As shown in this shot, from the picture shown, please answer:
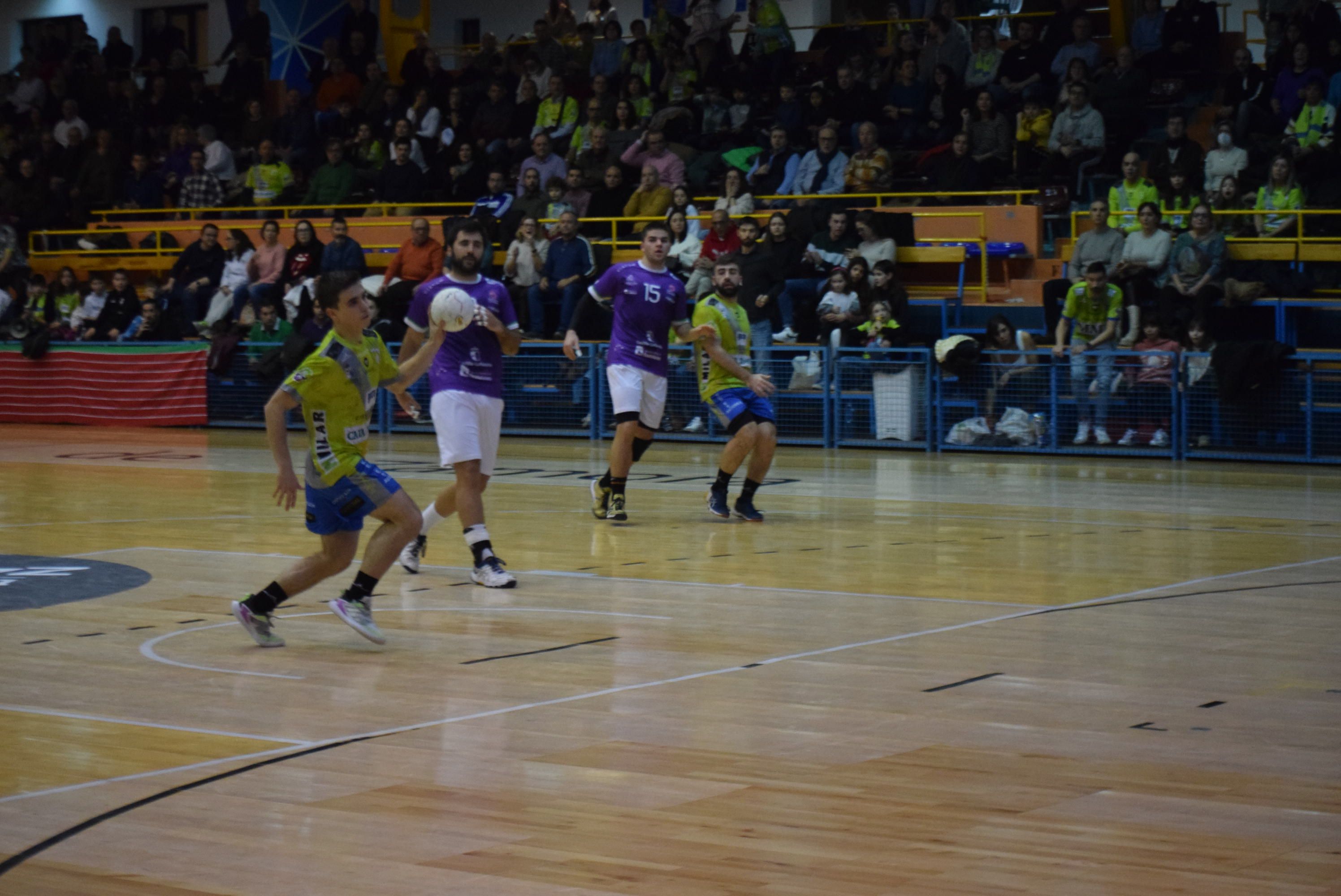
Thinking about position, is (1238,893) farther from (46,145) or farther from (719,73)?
(46,145)

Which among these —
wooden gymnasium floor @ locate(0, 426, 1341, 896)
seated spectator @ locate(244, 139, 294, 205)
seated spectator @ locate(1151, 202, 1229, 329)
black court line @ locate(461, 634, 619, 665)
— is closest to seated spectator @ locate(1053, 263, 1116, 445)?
seated spectator @ locate(1151, 202, 1229, 329)

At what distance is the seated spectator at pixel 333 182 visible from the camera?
26.6m

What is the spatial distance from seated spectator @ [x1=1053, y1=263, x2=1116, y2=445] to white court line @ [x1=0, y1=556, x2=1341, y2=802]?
7365 millimetres

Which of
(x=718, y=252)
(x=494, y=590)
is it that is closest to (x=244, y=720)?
(x=494, y=590)

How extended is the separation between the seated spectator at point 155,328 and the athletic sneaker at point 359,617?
55.7 ft

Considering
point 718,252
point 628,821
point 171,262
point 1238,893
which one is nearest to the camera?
point 1238,893

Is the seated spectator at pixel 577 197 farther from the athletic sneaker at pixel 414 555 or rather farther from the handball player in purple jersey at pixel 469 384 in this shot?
the athletic sneaker at pixel 414 555

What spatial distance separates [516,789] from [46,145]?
27553 mm

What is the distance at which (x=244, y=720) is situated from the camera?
20.8 feet

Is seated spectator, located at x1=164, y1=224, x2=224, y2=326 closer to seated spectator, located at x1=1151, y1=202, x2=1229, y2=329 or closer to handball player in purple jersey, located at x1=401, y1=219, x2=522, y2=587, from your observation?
seated spectator, located at x1=1151, y1=202, x2=1229, y2=329

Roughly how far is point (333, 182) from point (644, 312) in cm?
1530

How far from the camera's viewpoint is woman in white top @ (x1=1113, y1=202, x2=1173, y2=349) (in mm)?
18594

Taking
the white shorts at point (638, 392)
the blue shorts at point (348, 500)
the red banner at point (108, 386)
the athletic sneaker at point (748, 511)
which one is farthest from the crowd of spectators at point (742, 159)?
the blue shorts at point (348, 500)

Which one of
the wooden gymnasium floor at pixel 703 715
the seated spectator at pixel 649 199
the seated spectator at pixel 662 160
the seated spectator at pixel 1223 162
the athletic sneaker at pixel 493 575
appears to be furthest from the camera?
the seated spectator at pixel 662 160
